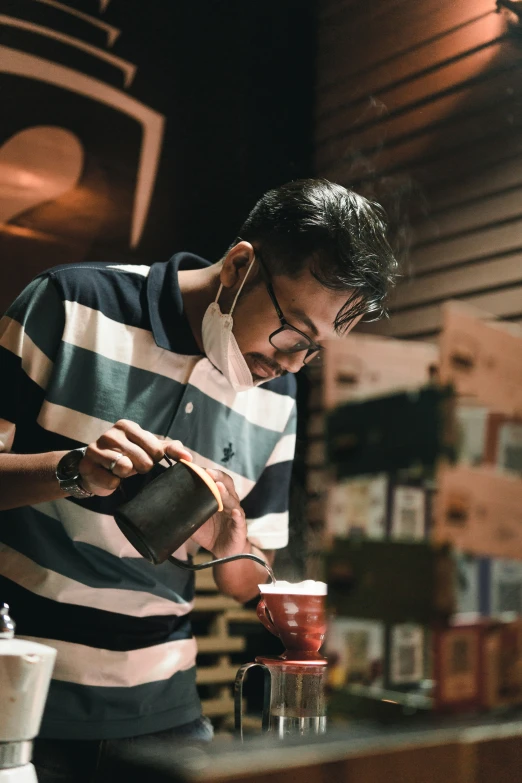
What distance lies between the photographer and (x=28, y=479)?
1.34 metres

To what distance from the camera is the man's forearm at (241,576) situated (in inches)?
70.8

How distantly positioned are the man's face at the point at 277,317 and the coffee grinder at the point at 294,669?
Result: 0.53 metres

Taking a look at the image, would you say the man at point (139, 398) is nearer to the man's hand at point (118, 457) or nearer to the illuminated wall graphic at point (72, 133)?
the man's hand at point (118, 457)

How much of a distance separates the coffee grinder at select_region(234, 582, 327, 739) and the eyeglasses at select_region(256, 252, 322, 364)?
537 mm

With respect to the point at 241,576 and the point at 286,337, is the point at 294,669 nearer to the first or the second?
the point at 241,576

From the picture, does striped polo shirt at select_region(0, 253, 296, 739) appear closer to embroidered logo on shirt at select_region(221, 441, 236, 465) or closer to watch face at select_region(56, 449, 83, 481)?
embroidered logo on shirt at select_region(221, 441, 236, 465)

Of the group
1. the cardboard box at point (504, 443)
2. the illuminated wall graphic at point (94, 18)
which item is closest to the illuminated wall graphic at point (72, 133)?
the illuminated wall graphic at point (94, 18)

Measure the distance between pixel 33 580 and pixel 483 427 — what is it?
102 centimetres

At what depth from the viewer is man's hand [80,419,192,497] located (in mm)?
1227

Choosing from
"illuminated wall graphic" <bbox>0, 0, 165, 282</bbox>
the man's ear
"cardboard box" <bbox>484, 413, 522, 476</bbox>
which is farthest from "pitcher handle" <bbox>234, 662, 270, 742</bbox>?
"illuminated wall graphic" <bbox>0, 0, 165, 282</bbox>

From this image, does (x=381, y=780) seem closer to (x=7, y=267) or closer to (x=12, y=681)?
(x=12, y=681)

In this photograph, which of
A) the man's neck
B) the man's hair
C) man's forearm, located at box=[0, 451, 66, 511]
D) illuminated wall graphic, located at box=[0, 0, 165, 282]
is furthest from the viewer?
illuminated wall graphic, located at box=[0, 0, 165, 282]

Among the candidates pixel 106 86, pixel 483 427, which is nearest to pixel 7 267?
pixel 106 86

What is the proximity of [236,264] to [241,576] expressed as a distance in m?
0.76
